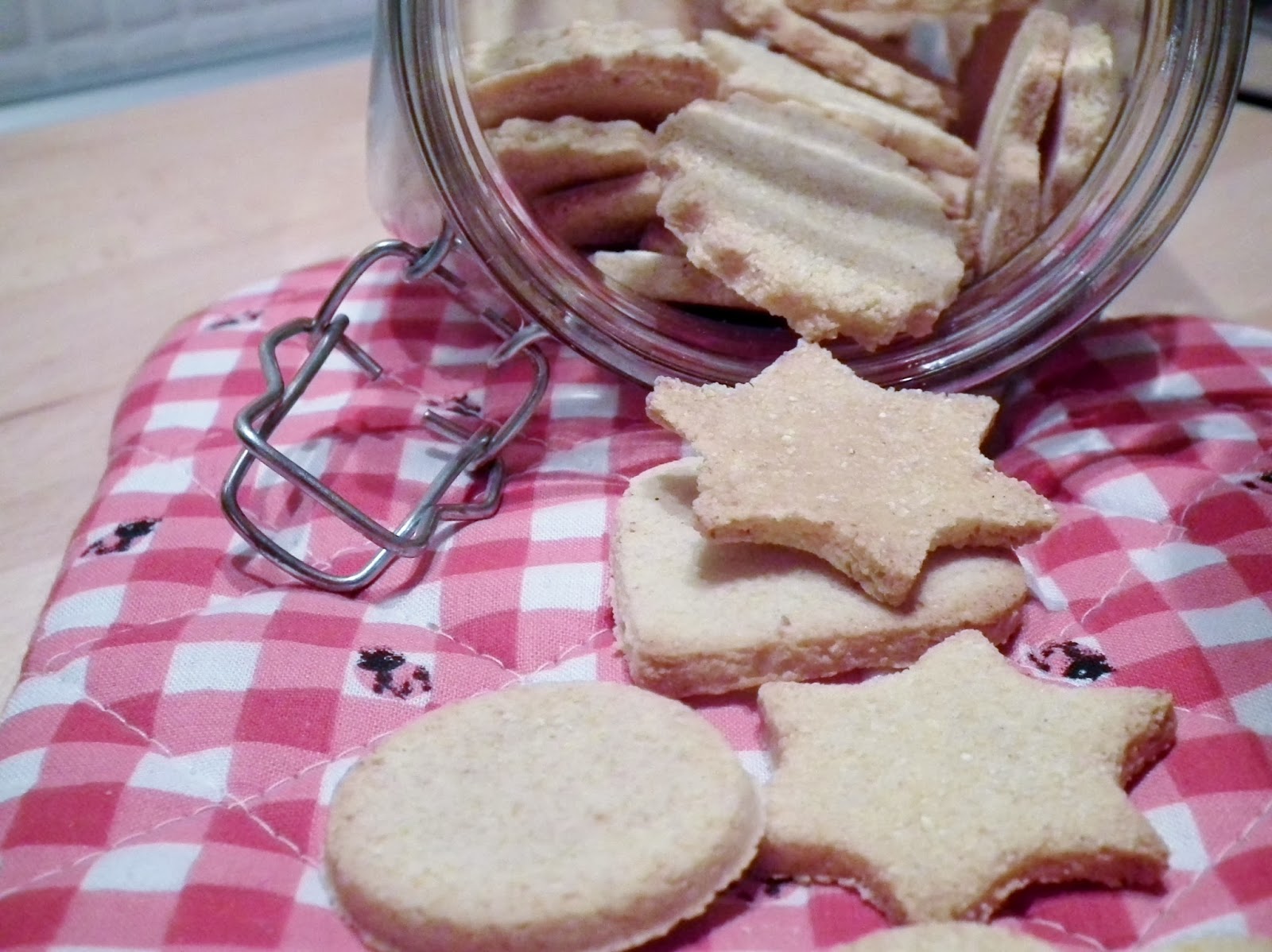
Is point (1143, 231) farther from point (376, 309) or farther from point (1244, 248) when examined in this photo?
point (376, 309)

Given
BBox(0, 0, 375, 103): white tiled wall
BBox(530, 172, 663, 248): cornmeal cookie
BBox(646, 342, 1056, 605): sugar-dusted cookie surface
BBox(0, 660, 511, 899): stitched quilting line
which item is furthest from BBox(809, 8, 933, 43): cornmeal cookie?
BBox(0, 0, 375, 103): white tiled wall

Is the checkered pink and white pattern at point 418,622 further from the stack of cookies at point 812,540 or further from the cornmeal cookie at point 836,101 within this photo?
the cornmeal cookie at point 836,101

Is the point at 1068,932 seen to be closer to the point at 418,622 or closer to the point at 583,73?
the point at 418,622

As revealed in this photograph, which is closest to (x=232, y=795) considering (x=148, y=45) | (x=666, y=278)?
(x=666, y=278)

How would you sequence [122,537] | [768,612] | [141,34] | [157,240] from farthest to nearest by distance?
[141,34], [157,240], [122,537], [768,612]

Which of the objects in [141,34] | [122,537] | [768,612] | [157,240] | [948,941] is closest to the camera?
[948,941]

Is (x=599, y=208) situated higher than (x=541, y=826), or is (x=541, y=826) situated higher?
(x=599, y=208)

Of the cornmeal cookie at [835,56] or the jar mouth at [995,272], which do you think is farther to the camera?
the cornmeal cookie at [835,56]

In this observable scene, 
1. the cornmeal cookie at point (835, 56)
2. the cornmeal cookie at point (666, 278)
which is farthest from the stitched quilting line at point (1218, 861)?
the cornmeal cookie at point (835, 56)
